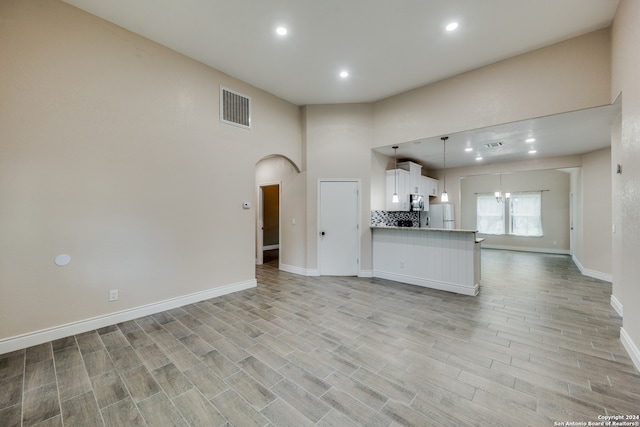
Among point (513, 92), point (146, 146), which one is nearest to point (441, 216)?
point (513, 92)

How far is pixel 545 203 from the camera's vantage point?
8.80 metres

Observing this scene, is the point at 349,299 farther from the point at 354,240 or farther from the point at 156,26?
the point at 156,26

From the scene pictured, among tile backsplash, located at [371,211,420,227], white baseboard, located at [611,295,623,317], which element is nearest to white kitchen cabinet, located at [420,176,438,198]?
tile backsplash, located at [371,211,420,227]

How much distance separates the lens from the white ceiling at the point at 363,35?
2.81 m

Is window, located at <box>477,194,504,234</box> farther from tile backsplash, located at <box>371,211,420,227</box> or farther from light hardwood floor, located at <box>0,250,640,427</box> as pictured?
light hardwood floor, located at <box>0,250,640,427</box>

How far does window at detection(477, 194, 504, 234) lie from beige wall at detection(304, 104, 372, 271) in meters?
7.11

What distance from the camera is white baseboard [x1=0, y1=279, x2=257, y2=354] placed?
2.54 meters

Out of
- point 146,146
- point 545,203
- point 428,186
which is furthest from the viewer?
point 545,203

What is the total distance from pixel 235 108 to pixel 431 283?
470 centimetres

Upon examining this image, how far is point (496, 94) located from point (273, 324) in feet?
15.2

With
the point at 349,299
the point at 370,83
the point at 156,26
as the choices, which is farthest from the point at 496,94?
the point at 156,26

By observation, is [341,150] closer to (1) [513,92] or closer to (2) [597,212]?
(1) [513,92]

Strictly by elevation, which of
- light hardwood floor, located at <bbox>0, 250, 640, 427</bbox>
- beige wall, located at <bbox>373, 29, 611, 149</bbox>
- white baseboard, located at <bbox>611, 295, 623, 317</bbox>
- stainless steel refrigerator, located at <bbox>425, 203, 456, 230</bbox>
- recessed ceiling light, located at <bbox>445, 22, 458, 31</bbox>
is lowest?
light hardwood floor, located at <bbox>0, 250, 640, 427</bbox>

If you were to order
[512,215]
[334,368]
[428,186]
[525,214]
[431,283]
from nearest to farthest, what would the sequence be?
1. [334,368]
2. [431,283]
3. [428,186]
4. [525,214]
5. [512,215]
